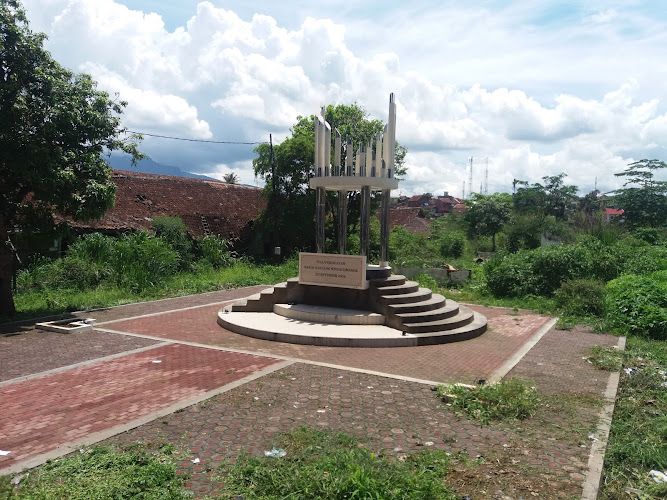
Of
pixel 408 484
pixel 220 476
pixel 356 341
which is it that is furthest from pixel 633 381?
pixel 220 476

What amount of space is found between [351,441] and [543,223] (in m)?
32.0

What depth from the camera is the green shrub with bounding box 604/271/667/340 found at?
11062mm

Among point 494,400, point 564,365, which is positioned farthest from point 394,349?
point 494,400

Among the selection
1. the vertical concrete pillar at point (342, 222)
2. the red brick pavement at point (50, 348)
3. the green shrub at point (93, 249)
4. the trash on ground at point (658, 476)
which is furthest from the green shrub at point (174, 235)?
the trash on ground at point (658, 476)

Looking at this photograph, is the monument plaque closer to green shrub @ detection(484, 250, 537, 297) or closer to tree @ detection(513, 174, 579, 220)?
green shrub @ detection(484, 250, 537, 297)

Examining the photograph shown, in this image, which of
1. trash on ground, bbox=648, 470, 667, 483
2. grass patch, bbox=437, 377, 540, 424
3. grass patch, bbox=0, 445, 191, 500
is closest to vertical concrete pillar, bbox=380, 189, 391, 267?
grass patch, bbox=437, 377, 540, 424

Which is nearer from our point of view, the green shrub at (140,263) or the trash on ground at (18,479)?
the trash on ground at (18,479)

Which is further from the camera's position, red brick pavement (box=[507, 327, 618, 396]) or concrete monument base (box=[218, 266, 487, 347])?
concrete monument base (box=[218, 266, 487, 347])

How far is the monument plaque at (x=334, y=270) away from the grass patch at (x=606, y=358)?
4794mm

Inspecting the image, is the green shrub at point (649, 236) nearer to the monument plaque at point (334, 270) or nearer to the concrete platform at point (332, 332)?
the concrete platform at point (332, 332)

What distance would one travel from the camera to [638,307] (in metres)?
11.7

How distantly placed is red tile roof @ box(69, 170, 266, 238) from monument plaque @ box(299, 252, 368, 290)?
11333 mm

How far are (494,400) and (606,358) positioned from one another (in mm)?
3725

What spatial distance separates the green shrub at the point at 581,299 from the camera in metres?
13.6
